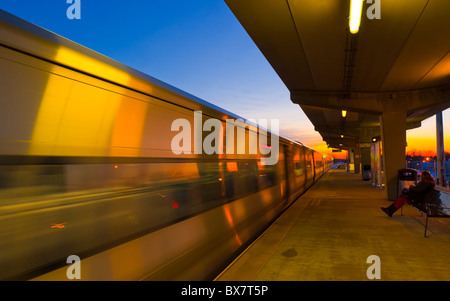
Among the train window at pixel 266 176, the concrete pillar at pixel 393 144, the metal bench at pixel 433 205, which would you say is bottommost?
the metal bench at pixel 433 205

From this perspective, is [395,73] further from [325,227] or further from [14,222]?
[14,222]

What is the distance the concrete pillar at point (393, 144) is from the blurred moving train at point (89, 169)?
10988mm

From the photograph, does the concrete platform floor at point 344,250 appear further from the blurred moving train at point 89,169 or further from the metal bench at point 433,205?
the blurred moving train at point 89,169

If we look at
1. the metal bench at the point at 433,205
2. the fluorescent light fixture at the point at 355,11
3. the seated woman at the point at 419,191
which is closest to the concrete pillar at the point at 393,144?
the seated woman at the point at 419,191

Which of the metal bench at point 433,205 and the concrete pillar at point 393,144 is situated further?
the concrete pillar at point 393,144

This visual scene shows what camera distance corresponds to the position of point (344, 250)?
490 centimetres

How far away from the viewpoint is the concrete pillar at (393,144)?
482 inches

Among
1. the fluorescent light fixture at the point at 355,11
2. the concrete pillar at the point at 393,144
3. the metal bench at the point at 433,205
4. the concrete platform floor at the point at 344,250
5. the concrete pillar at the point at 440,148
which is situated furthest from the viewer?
the concrete pillar at the point at 440,148

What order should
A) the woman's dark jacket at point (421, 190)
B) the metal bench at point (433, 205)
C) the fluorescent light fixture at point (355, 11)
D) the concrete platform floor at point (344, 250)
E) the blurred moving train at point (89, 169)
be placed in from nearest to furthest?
the blurred moving train at point (89, 169) → the concrete platform floor at point (344, 250) → the fluorescent light fixture at point (355, 11) → the metal bench at point (433, 205) → the woman's dark jacket at point (421, 190)

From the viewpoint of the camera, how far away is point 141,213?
2.84 meters

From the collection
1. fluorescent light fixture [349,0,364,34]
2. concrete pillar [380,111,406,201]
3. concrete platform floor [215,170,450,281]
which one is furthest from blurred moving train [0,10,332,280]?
concrete pillar [380,111,406,201]

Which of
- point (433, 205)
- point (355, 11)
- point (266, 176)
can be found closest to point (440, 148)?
point (433, 205)

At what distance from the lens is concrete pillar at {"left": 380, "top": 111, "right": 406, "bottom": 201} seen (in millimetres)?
12250

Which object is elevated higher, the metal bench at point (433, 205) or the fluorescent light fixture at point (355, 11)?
the fluorescent light fixture at point (355, 11)
